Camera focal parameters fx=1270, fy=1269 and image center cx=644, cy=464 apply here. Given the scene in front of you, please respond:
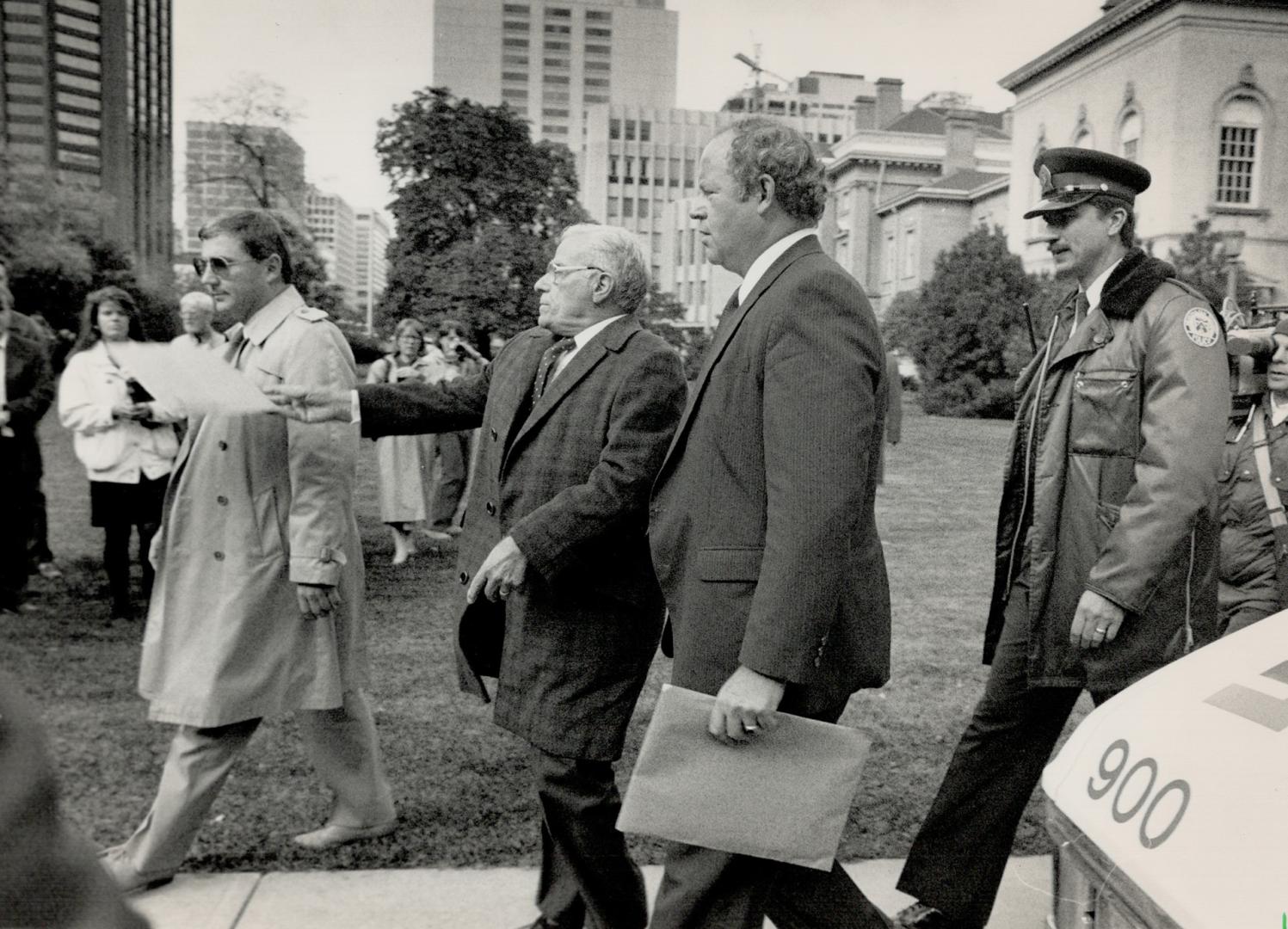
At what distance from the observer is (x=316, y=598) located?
3.65m

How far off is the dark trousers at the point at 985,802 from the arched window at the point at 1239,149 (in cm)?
4036

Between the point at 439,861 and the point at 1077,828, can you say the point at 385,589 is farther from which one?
the point at 1077,828

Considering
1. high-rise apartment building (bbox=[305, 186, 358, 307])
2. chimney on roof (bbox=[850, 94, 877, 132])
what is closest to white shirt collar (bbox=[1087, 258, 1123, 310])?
high-rise apartment building (bbox=[305, 186, 358, 307])

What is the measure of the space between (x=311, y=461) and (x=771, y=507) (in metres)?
1.69

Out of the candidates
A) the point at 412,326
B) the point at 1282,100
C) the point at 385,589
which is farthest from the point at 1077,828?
the point at 1282,100

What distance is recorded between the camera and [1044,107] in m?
48.9

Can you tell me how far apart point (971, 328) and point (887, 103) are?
39.0 meters

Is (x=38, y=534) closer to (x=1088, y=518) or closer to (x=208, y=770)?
(x=208, y=770)

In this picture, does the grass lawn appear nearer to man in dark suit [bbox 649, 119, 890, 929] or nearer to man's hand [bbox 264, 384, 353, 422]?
man's hand [bbox 264, 384, 353, 422]

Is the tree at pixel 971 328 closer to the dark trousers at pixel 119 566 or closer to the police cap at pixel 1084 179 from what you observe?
the dark trousers at pixel 119 566

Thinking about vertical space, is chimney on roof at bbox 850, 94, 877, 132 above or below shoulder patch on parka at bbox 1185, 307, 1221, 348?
above

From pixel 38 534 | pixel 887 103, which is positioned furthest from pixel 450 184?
pixel 887 103

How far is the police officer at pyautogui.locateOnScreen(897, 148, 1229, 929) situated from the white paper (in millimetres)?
2073

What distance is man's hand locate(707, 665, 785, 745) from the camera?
243 cm
